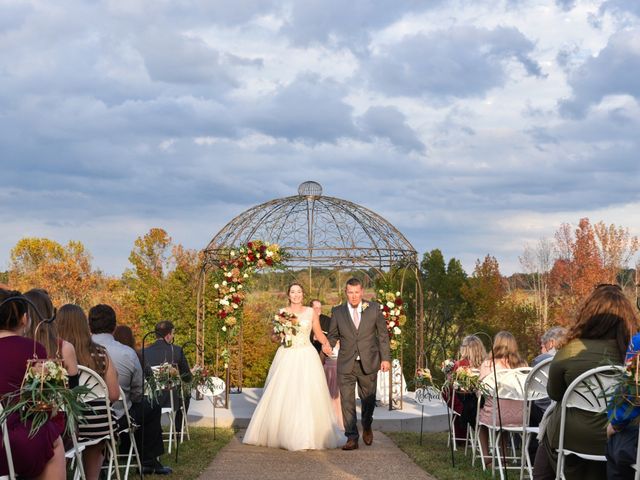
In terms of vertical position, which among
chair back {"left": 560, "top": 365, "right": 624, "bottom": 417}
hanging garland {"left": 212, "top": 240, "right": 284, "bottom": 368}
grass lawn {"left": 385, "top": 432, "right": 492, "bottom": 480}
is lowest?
grass lawn {"left": 385, "top": 432, "right": 492, "bottom": 480}

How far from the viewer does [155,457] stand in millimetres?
7891

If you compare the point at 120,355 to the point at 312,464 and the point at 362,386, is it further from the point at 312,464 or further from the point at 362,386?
the point at 362,386

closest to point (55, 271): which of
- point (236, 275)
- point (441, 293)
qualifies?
point (441, 293)

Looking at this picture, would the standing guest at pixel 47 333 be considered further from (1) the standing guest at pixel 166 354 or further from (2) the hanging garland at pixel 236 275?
(2) the hanging garland at pixel 236 275

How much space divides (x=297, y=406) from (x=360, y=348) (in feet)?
3.49

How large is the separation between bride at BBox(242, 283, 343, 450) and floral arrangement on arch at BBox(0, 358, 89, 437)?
582 cm

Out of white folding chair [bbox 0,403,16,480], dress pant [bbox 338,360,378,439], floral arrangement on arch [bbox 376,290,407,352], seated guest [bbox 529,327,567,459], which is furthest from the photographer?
floral arrangement on arch [bbox 376,290,407,352]

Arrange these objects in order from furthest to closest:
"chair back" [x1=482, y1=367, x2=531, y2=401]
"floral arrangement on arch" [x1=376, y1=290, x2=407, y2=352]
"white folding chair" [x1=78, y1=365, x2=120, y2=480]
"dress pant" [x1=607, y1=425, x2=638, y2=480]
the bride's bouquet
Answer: "floral arrangement on arch" [x1=376, y1=290, x2=407, y2=352] → the bride's bouquet → "chair back" [x1=482, y1=367, x2=531, y2=401] → "white folding chair" [x1=78, y1=365, x2=120, y2=480] → "dress pant" [x1=607, y1=425, x2=638, y2=480]

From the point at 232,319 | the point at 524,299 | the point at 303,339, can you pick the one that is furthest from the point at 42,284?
the point at 303,339

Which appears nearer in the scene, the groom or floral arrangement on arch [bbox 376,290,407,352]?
the groom

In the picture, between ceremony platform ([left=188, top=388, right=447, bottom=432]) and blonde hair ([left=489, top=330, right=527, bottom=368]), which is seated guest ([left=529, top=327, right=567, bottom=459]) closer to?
blonde hair ([left=489, top=330, right=527, bottom=368])

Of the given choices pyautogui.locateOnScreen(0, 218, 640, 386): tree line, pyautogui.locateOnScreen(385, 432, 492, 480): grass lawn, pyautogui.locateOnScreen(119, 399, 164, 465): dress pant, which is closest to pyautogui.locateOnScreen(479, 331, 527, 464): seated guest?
pyautogui.locateOnScreen(385, 432, 492, 480): grass lawn

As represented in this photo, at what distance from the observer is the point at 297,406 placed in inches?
389

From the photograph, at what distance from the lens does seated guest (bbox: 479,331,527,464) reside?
307 inches
